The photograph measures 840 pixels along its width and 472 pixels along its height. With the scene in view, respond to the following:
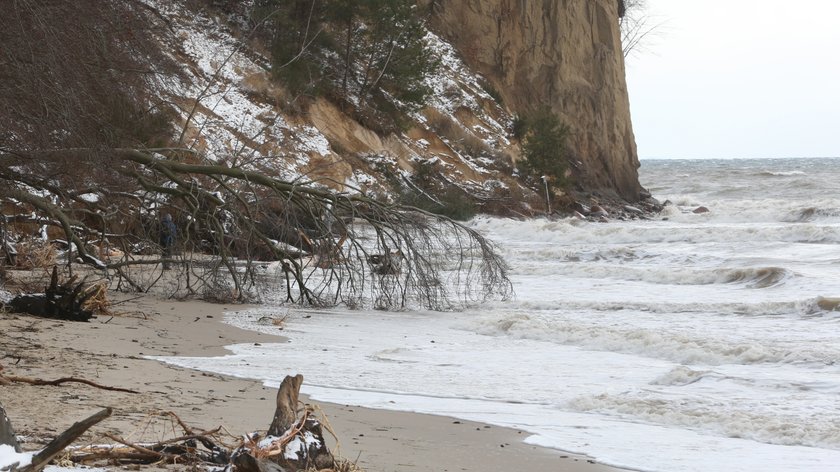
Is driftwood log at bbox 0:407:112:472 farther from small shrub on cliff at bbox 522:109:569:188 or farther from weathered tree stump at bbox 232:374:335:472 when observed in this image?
small shrub on cliff at bbox 522:109:569:188

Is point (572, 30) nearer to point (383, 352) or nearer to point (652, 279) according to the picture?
point (652, 279)

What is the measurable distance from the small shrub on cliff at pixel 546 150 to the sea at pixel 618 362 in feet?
59.4

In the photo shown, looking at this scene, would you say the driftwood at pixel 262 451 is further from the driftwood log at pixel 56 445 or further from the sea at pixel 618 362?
the sea at pixel 618 362

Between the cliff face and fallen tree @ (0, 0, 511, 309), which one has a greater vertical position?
the cliff face

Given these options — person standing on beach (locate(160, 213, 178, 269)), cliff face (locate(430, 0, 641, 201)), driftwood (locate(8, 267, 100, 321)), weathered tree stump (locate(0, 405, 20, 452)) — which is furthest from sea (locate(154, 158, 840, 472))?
cliff face (locate(430, 0, 641, 201))

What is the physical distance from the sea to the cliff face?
24.7m

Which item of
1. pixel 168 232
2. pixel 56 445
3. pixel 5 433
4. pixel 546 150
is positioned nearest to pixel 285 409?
pixel 56 445

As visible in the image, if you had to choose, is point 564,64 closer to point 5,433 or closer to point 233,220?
point 233,220

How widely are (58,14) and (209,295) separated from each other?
705cm

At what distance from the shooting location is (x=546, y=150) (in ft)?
130

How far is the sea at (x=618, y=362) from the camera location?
7262 millimetres

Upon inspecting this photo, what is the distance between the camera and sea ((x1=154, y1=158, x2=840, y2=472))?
7262 millimetres

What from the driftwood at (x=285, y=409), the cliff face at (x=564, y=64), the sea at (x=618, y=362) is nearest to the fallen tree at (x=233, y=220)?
Answer: the sea at (x=618, y=362)

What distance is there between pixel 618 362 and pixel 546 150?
29369 millimetres
